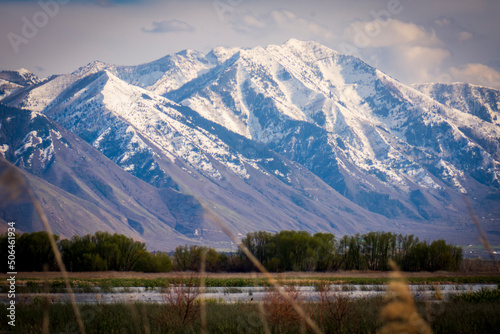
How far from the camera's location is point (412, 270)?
74.2 metres

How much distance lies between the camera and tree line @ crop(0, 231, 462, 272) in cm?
6431

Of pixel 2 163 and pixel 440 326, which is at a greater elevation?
pixel 2 163

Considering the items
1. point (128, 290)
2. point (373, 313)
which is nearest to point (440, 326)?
point (373, 313)

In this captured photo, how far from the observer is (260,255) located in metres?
77.6

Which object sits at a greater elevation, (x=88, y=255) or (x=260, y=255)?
(x=260, y=255)

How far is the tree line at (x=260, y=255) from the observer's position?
2532 inches

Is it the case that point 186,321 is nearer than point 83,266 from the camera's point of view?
Yes

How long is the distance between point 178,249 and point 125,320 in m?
53.0

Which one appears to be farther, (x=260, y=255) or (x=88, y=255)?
(x=260, y=255)

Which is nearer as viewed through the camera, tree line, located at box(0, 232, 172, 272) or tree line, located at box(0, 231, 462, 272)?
tree line, located at box(0, 232, 172, 272)

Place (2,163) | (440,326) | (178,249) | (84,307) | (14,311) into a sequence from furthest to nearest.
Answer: (178,249), (84,307), (14,311), (440,326), (2,163)

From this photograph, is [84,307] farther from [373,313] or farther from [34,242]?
[34,242]

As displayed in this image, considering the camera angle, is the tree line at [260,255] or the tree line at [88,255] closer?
the tree line at [88,255]

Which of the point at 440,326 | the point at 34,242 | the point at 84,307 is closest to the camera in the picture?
the point at 440,326
